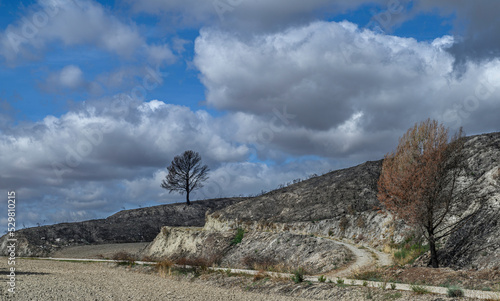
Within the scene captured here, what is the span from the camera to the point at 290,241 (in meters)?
35.4

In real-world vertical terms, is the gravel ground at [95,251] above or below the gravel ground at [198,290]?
above

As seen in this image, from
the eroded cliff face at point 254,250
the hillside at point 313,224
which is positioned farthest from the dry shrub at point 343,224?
the eroded cliff face at point 254,250

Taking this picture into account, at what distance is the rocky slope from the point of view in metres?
55.7

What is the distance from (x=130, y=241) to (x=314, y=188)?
2816 centimetres

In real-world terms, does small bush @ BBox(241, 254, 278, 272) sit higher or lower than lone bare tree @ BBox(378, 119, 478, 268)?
lower

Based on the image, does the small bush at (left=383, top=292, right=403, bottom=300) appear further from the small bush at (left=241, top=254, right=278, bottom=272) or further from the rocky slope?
the rocky slope

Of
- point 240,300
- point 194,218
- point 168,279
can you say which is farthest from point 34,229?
point 240,300

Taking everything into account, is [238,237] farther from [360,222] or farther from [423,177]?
[423,177]

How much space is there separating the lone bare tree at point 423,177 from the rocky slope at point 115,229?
118 feet

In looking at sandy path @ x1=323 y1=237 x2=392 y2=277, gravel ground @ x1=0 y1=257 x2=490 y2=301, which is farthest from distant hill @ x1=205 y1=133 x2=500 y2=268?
gravel ground @ x1=0 y1=257 x2=490 y2=301

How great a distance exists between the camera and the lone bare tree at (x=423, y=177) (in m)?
25.6

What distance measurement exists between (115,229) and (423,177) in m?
52.2

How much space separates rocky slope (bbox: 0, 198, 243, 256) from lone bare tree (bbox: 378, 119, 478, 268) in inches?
1417

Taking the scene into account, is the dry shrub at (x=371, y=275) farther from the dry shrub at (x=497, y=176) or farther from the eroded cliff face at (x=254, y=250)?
the dry shrub at (x=497, y=176)
